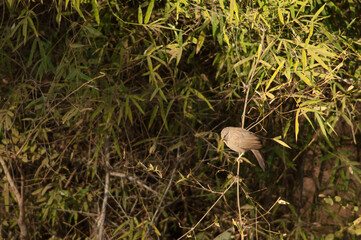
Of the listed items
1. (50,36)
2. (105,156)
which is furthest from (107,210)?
(50,36)

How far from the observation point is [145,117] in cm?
312

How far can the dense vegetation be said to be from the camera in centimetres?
262

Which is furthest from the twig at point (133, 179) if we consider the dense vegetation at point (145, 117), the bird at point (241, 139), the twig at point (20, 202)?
the bird at point (241, 139)

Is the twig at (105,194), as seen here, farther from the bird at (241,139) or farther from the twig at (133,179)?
the bird at (241,139)

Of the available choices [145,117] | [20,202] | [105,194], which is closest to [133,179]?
[105,194]

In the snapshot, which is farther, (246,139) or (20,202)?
(20,202)

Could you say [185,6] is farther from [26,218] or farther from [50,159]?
[26,218]

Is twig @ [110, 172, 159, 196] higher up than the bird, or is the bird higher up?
the bird

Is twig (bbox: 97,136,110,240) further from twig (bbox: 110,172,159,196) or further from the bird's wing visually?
the bird's wing

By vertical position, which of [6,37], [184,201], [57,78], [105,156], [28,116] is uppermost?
[6,37]

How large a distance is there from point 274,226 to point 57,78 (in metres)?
1.82

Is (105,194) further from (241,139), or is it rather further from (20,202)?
(241,139)

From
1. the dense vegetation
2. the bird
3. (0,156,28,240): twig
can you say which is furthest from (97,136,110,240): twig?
the bird

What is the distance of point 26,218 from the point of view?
3191 millimetres
